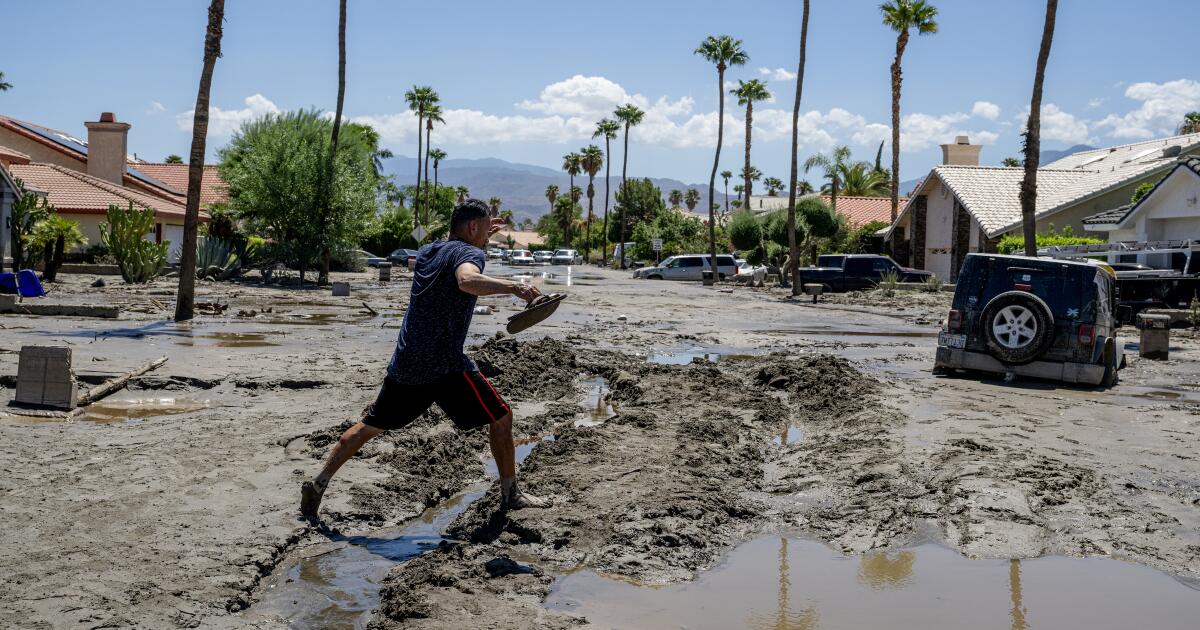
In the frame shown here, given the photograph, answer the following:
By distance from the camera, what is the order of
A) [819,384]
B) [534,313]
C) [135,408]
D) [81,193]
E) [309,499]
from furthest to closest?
[81,193], [819,384], [135,408], [309,499], [534,313]

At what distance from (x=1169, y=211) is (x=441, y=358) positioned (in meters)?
32.2

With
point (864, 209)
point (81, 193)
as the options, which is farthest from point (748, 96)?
point (81, 193)

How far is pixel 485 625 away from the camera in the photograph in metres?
4.54

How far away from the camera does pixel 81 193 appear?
4262cm

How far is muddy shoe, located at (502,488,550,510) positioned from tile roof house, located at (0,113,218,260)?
37678mm

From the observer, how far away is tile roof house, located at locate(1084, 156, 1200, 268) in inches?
1214

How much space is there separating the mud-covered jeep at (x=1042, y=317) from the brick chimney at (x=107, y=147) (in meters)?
45.6

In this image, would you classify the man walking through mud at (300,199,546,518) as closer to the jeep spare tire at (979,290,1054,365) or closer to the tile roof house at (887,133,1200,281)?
the jeep spare tire at (979,290,1054,365)

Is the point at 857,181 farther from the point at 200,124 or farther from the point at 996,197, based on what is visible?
the point at 200,124

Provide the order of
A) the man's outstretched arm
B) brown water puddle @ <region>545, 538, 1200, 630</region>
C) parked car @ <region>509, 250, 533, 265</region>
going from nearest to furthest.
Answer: brown water puddle @ <region>545, 538, 1200, 630</region>, the man's outstretched arm, parked car @ <region>509, 250, 533, 265</region>

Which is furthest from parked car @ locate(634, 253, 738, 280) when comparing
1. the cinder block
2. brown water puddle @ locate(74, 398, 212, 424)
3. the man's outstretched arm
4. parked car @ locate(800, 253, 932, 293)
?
the man's outstretched arm

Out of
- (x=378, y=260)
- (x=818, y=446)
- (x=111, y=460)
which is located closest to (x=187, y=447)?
(x=111, y=460)

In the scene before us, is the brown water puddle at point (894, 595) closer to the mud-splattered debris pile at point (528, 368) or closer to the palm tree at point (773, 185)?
the mud-splattered debris pile at point (528, 368)

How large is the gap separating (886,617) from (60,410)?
7.25 m
